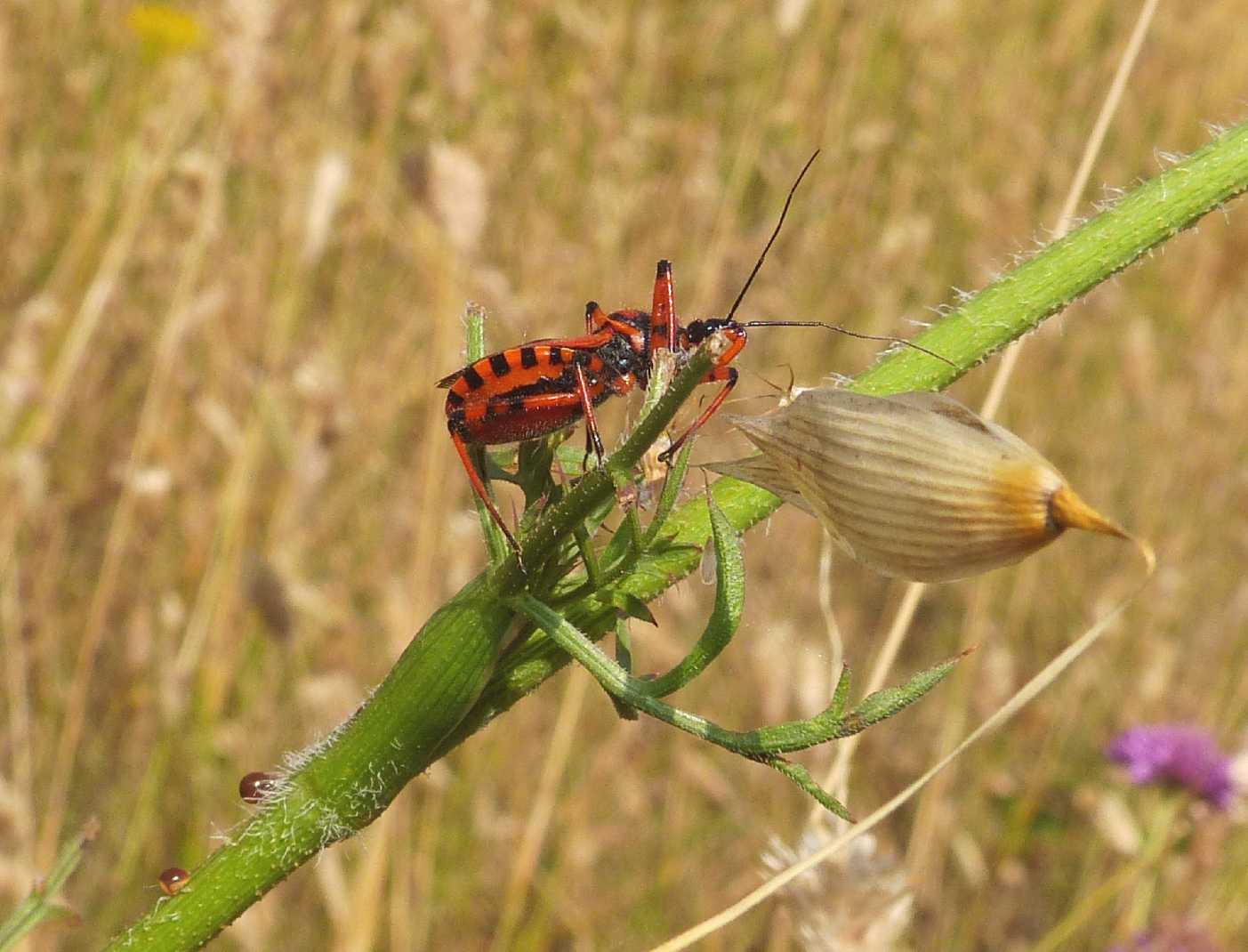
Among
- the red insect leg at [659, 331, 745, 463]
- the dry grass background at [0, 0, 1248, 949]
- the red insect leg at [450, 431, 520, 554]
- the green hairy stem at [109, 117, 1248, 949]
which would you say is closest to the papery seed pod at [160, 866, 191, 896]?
the green hairy stem at [109, 117, 1248, 949]

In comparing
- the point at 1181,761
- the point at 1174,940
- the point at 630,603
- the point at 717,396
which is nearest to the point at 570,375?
the point at 717,396

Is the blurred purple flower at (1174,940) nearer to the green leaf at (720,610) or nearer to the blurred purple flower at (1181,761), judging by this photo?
the blurred purple flower at (1181,761)

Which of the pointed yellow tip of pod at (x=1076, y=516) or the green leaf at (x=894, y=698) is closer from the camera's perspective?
the pointed yellow tip of pod at (x=1076, y=516)

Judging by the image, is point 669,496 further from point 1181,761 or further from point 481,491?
point 1181,761

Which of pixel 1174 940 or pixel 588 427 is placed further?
pixel 1174 940

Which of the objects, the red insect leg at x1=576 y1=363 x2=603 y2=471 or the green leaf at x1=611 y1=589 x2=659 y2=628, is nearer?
the green leaf at x1=611 y1=589 x2=659 y2=628

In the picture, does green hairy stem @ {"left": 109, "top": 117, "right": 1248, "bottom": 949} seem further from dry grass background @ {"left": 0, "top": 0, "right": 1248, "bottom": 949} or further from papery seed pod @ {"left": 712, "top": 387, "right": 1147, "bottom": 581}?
dry grass background @ {"left": 0, "top": 0, "right": 1248, "bottom": 949}

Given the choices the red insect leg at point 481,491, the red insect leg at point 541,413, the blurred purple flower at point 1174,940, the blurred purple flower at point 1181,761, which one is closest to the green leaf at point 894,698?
the red insect leg at point 481,491
